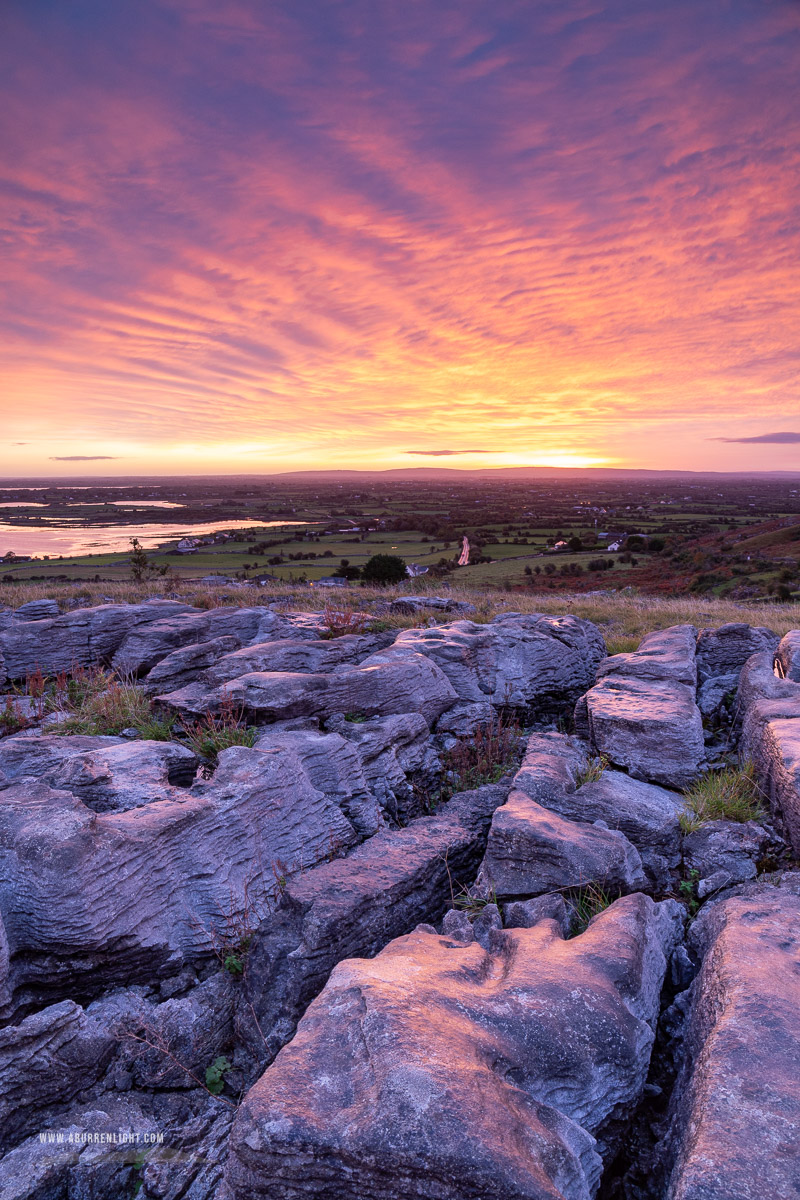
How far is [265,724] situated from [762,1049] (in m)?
7.88

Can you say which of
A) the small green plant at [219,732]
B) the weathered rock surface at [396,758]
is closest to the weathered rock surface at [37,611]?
the small green plant at [219,732]

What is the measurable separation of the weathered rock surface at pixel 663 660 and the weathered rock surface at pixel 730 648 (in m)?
0.34

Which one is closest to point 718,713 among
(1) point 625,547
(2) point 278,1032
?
(2) point 278,1032

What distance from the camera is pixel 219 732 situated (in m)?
9.30

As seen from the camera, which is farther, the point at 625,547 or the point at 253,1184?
the point at 625,547

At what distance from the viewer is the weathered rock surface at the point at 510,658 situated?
495 inches

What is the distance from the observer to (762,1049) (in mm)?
3547

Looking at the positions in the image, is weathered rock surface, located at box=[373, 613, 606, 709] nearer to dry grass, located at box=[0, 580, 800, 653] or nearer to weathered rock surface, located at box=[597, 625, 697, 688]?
weathered rock surface, located at box=[597, 625, 697, 688]

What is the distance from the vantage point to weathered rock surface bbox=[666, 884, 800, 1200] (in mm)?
2854

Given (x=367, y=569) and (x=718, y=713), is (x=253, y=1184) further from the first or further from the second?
(x=367, y=569)

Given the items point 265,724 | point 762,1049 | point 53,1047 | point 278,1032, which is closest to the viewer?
point 762,1049

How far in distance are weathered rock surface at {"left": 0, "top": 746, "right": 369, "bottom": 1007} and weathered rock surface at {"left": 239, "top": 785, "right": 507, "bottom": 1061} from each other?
25.7 inches

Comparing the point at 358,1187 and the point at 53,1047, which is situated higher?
the point at 358,1187

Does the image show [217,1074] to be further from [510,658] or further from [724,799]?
[510,658]
